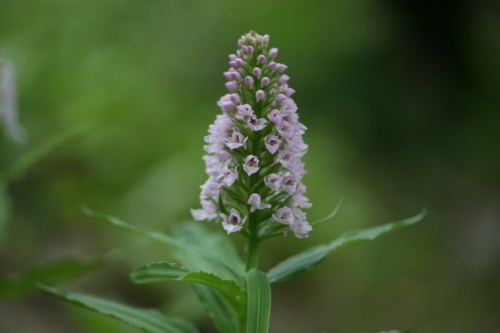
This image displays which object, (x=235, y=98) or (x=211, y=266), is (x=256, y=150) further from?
(x=211, y=266)

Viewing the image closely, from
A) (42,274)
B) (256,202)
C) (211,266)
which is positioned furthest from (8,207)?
(256,202)

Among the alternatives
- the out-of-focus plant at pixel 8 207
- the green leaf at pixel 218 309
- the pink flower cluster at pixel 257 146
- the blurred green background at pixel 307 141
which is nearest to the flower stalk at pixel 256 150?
the pink flower cluster at pixel 257 146

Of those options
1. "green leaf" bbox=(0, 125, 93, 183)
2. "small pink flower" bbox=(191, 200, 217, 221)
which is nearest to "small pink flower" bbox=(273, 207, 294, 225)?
"small pink flower" bbox=(191, 200, 217, 221)

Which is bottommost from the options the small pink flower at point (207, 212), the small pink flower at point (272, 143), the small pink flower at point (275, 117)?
the small pink flower at point (207, 212)

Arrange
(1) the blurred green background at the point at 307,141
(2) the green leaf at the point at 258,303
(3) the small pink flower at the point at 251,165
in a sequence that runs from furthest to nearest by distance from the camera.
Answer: (1) the blurred green background at the point at 307,141 < (3) the small pink flower at the point at 251,165 < (2) the green leaf at the point at 258,303

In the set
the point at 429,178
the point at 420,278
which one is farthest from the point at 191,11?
the point at 420,278

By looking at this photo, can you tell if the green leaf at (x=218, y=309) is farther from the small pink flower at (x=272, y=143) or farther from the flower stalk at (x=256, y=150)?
the small pink flower at (x=272, y=143)

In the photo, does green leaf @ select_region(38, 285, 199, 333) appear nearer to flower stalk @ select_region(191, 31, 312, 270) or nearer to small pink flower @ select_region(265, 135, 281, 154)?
flower stalk @ select_region(191, 31, 312, 270)
